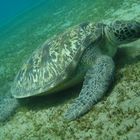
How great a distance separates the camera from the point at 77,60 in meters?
8.34

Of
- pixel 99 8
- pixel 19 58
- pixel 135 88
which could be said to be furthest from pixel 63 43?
pixel 99 8

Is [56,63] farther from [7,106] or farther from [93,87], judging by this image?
[7,106]

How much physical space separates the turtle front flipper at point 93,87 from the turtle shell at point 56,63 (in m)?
0.64

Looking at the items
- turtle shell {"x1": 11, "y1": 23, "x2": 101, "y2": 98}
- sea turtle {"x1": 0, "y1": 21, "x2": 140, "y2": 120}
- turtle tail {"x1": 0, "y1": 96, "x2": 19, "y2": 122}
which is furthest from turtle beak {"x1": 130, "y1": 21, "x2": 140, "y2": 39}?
turtle tail {"x1": 0, "y1": 96, "x2": 19, "y2": 122}

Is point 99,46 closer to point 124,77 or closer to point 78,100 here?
point 124,77

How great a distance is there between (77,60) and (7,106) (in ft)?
9.62

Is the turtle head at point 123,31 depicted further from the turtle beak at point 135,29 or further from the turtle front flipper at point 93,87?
the turtle front flipper at point 93,87

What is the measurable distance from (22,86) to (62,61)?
62.4 inches

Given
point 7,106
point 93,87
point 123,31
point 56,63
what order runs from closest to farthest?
point 93,87 → point 123,31 → point 56,63 → point 7,106


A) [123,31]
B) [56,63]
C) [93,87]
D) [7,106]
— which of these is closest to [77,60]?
[56,63]

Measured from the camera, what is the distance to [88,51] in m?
8.59

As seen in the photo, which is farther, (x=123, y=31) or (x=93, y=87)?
(x=123, y=31)

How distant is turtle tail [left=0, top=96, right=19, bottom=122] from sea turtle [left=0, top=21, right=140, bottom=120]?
0.17 ft

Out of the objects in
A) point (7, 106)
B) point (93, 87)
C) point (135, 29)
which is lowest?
point (7, 106)
